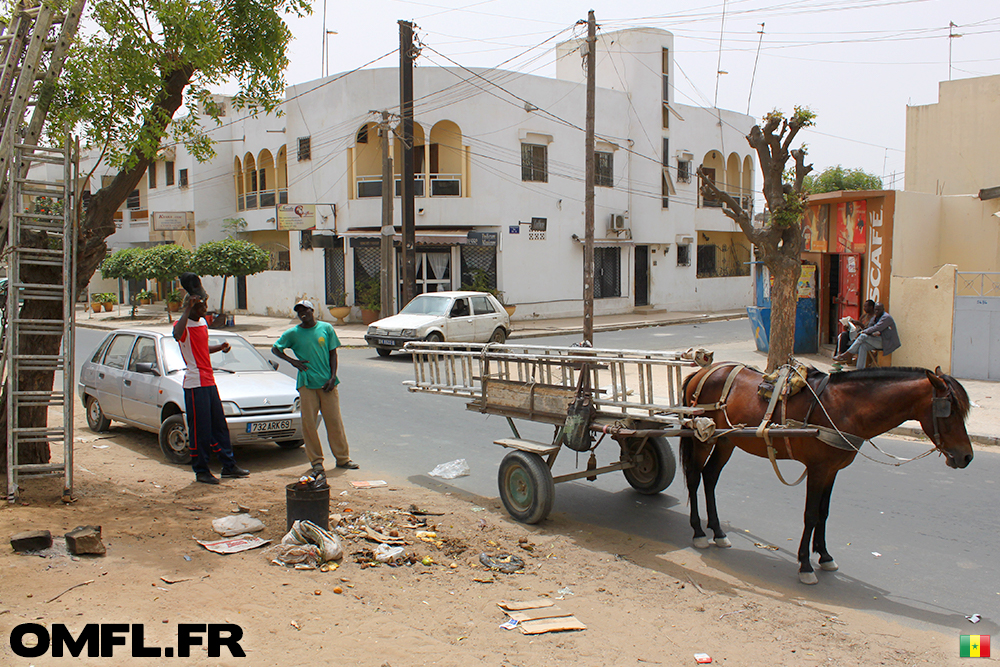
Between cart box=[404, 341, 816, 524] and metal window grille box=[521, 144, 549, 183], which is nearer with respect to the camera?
cart box=[404, 341, 816, 524]

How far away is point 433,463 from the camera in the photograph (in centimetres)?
861

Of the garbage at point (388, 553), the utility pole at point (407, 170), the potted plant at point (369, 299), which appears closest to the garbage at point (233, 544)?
the garbage at point (388, 553)

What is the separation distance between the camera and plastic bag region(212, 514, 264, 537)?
6.01 metres

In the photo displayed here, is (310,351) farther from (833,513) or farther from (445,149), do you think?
(445,149)

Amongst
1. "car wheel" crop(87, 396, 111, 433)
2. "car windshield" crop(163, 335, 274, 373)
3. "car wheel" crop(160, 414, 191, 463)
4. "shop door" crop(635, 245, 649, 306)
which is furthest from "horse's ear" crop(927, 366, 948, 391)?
"shop door" crop(635, 245, 649, 306)

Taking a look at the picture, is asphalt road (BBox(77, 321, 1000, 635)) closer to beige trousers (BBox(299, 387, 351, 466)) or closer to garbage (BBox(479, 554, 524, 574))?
beige trousers (BBox(299, 387, 351, 466))

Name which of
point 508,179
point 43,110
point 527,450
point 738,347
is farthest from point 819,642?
point 508,179

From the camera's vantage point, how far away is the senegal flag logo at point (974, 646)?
4301mm

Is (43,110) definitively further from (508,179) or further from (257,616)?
(508,179)

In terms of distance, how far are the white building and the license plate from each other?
59.5 feet

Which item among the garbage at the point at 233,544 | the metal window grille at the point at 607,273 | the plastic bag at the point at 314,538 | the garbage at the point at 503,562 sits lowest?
the garbage at the point at 503,562

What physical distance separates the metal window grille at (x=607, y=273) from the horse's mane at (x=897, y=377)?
26.1m

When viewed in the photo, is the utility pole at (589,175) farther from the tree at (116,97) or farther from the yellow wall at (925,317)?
the tree at (116,97)

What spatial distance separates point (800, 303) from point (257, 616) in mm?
16178
